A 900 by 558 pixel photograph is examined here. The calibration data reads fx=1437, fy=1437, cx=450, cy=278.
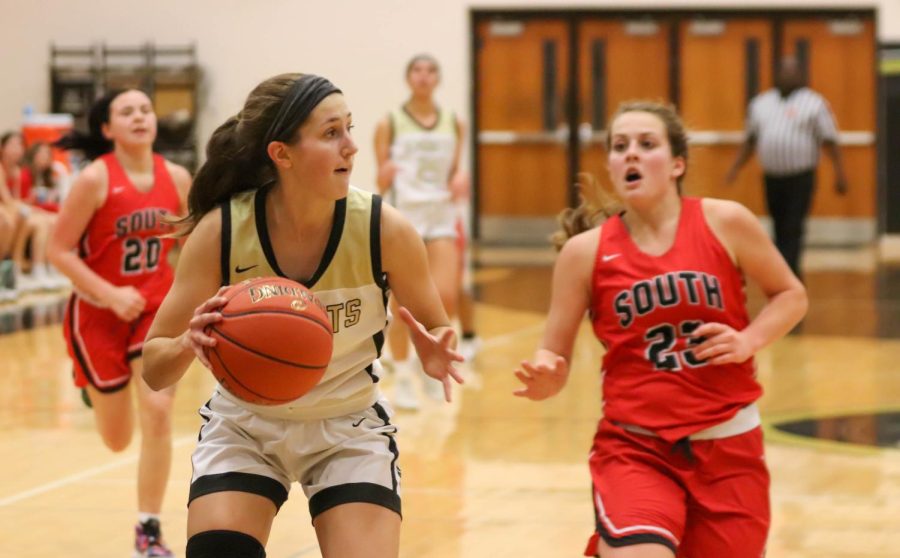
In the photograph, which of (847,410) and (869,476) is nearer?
(869,476)

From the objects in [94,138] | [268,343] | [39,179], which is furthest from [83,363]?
[39,179]

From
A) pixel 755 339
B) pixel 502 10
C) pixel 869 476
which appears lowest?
pixel 869 476

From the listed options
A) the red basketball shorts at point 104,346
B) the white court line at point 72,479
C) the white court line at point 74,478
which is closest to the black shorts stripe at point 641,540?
the white court line at point 74,478

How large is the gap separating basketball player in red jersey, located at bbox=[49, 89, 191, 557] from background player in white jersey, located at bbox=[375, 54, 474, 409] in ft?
9.81

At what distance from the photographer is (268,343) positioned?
3160mm

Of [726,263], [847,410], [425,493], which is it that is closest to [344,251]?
[726,263]

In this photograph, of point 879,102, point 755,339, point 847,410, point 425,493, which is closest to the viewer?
point 755,339

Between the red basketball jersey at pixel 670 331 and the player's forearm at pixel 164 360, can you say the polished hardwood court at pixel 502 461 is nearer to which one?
the red basketball jersey at pixel 670 331

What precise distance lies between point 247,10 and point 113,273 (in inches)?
525

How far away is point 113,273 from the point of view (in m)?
5.41

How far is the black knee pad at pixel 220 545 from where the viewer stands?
127 inches

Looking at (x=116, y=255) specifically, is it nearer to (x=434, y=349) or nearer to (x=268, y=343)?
(x=434, y=349)

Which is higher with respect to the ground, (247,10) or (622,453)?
(247,10)

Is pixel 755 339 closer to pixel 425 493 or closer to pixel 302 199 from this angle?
pixel 302 199
